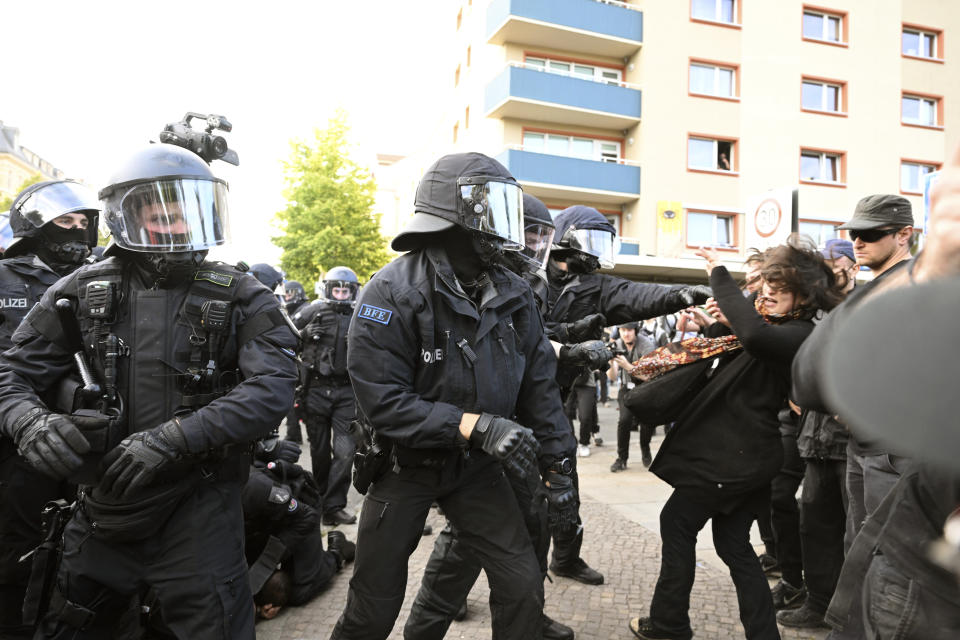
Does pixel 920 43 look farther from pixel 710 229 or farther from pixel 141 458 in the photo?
pixel 141 458

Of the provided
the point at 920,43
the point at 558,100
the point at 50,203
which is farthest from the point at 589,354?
the point at 920,43

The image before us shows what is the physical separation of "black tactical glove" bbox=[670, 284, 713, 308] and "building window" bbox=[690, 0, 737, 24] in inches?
903

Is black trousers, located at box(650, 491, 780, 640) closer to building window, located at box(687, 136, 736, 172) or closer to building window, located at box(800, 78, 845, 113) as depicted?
building window, located at box(687, 136, 736, 172)

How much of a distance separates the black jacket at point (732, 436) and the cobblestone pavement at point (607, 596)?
0.98 meters

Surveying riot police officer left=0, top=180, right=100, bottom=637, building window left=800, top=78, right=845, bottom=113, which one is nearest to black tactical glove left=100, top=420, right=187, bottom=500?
riot police officer left=0, top=180, right=100, bottom=637

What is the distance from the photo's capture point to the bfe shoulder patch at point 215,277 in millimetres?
2594

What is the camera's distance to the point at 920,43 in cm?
2556

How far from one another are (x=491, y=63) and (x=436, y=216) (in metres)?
22.7

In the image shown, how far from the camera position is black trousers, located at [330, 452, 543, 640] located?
2549mm

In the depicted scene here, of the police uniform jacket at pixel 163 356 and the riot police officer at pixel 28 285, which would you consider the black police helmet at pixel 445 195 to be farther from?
the riot police officer at pixel 28 285

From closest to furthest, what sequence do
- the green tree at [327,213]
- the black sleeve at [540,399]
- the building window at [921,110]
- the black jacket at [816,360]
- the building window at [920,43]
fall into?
the black jacket at [816,360]
the black sleeve at [540,399]
the building window at [921,110]
the building window at [920,43]
the green tree at [327,213]

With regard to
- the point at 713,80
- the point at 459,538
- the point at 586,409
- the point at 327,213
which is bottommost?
the point at 586,409

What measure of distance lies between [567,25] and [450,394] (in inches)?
862

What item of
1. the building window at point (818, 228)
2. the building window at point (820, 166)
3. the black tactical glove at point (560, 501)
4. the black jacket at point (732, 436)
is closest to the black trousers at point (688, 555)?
the black jacket at point (732, 436)
